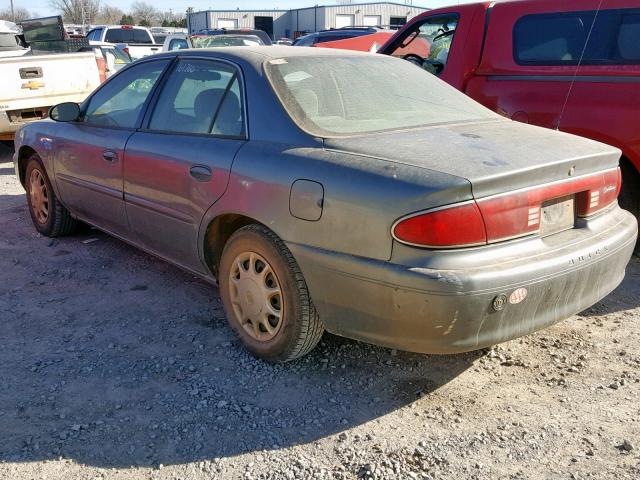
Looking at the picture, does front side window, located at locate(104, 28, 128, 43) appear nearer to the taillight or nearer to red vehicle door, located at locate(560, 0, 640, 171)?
red vehicle door, located at locate(560, 0, 640, 171)

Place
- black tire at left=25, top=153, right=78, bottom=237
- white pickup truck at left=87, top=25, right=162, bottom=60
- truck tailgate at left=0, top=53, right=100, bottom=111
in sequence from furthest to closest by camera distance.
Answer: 1. white pickup truck at left=87, top=25, right=162, bottom=60
2. truck tailgate at left=0, top=53, right=100, bottom=111
3. black tire at left=25, top=153, right=78, bottom=237

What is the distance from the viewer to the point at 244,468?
2557 millimetres

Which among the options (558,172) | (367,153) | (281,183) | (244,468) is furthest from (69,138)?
(558,172)

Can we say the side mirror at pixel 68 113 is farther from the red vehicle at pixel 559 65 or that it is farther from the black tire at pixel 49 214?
the red vehicle at pixel 559 65

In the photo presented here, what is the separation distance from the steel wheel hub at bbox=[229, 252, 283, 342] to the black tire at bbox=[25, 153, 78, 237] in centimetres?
255

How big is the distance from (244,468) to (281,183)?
125 centimetres

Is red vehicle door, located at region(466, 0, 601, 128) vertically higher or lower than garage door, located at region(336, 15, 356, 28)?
lower

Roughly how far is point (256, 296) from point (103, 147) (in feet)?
5.94

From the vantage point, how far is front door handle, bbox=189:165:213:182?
3395 millimetres

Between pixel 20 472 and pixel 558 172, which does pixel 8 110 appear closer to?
pixel 20 472

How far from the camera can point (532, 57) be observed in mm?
4941

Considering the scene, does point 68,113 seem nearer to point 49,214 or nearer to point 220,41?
point 49,214

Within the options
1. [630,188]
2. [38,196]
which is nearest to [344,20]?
[38,196]

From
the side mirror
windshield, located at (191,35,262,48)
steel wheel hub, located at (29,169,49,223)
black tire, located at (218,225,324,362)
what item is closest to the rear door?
black tire, located at (218,225,324,362)
